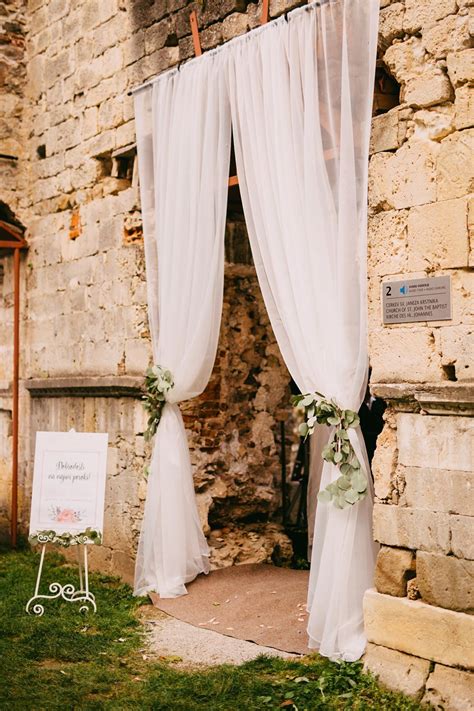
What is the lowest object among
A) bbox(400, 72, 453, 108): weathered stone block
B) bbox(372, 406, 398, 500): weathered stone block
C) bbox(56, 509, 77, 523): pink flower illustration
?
bbox(56, 509, 77, 523): pink flower illustration

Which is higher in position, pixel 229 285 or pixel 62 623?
pixel 229 285

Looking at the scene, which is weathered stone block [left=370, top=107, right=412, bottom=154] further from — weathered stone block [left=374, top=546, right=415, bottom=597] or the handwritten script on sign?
the handwritten script on sign

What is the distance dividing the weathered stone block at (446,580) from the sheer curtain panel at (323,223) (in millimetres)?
389

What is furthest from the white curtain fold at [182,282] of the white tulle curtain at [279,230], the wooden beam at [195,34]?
the wooden beam at [195,34]

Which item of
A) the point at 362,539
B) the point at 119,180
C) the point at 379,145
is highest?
the point at 119,180

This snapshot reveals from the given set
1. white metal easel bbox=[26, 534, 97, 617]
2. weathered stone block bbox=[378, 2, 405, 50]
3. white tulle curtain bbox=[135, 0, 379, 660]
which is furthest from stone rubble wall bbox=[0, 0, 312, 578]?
weathered stone block bbox=[378, 2, 405, 50]

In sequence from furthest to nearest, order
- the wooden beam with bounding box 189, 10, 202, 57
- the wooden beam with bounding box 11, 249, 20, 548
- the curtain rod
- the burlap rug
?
the wooden beam with bounding box 11, 249, 20, 548, the wooden beam with bounding box 189, 10, 202, 57, the burlap rug, the curtain rod

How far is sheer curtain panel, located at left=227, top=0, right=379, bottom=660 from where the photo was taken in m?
4.38

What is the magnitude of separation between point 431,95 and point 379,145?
371 mm

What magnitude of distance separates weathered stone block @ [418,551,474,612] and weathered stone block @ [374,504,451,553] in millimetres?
51

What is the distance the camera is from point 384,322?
170 inches

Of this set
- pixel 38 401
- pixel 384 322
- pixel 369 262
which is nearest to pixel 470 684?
pixel 384 322

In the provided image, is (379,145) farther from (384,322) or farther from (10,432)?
(10,432)

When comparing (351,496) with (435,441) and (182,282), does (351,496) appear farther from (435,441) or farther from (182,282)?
(182,282)
